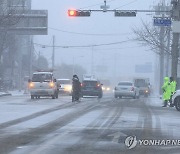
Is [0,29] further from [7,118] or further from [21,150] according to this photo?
[21,150]

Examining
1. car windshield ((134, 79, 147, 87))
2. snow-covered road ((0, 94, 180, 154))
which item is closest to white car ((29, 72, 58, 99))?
snow-covered road ((0, 94, 180, 154))

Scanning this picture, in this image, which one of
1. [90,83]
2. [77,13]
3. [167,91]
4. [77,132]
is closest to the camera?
[77,132]

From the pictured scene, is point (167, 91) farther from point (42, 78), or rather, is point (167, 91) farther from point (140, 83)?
point (140, 83)

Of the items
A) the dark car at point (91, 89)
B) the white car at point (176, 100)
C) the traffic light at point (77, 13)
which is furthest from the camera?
the dark car at point (91, 89)

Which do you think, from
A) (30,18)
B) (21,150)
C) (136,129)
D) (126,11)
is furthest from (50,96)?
(21,150)

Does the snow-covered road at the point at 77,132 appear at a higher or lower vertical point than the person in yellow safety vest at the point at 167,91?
lower

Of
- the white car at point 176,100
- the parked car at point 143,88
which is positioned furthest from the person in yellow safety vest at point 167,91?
the parked car at point 143,88

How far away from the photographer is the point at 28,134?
1564cm

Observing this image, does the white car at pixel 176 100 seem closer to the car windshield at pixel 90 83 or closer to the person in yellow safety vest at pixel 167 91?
the person in yellow safety vest at pixel 167 91

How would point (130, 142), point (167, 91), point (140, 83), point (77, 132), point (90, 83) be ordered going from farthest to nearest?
point (140, 83) → point (90, 83) → point (167, 91) → point (77, 132) → point (130, 142)

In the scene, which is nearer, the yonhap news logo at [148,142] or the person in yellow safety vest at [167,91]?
the yonhap news logo at [148,142]

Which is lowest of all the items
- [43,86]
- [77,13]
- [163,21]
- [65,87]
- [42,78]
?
[65,87]

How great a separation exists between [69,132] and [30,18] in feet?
121

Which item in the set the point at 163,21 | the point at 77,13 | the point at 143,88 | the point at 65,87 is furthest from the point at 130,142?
the point at 143,88
